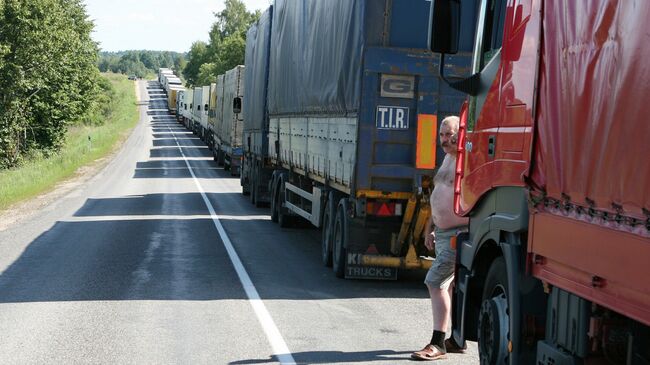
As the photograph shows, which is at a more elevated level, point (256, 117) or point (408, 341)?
point (256, 117)

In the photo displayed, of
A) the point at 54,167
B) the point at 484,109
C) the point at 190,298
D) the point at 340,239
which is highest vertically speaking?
the point at 484,109

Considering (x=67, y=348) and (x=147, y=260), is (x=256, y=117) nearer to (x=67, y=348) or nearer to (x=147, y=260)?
(x=147, y=260)

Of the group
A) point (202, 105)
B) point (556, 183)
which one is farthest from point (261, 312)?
point (202, 105)

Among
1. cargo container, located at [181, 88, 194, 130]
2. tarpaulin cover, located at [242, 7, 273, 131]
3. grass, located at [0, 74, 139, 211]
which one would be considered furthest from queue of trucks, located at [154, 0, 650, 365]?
cargo container, located at [181, 88, 194, 130]

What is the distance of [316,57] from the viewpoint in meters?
14.7

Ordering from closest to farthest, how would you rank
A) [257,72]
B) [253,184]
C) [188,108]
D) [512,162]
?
[512,162] → [257,72] → [253,184] → [188,108]

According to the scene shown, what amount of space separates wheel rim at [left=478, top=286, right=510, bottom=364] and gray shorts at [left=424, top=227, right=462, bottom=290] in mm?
1495

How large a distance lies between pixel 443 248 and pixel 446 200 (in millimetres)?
389

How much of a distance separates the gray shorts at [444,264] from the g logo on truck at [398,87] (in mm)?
3482

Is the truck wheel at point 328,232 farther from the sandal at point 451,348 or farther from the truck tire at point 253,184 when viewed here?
the truck tire at point 253,184

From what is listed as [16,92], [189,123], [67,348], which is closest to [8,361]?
[67,348]

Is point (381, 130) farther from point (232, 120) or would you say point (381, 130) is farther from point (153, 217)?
point (232, 120)

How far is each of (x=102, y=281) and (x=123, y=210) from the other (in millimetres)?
11172

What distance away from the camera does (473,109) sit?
23.0 feet
